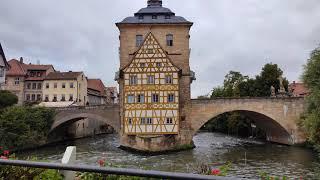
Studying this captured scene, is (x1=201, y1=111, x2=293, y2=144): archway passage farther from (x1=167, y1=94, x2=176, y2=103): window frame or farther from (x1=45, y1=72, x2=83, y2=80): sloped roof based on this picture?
(x1=45, y1=72, x2=83, y2=80): sloped roof

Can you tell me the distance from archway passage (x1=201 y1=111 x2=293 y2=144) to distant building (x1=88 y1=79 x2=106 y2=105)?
2003 centimetres

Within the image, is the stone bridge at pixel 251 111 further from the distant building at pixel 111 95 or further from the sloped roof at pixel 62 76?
the distant building at pixel 111 95

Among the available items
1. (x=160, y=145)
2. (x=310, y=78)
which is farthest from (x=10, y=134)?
(x=310, y=78)

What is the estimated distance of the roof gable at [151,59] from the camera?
99.5 ft

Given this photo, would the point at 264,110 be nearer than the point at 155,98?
No

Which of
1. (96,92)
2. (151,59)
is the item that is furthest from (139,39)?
(96,92)

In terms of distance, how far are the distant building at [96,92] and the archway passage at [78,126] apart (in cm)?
494

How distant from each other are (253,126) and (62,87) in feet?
86.2

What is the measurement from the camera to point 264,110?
3375cm

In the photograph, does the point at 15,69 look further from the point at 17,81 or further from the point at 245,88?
the point at 245,88

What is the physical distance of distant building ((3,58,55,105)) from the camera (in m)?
49.0

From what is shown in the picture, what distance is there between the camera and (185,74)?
33.4 metres

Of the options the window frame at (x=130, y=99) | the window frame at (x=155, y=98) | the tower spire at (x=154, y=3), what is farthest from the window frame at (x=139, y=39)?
the window frame at (x=155, y=98)

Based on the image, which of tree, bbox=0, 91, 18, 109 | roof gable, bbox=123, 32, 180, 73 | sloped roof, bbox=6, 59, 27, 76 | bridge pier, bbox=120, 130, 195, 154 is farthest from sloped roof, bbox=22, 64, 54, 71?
roof gable, bbox=123, 32, 180, 73
